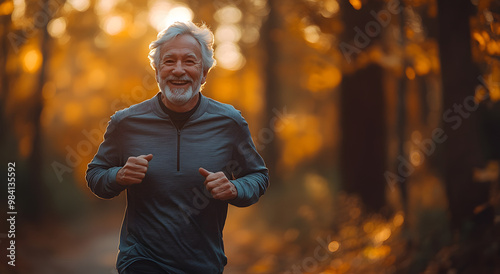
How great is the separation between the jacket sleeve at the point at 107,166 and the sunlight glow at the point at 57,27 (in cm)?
1159

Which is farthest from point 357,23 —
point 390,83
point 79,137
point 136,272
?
point 79,137

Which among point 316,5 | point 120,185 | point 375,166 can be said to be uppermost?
point 316,5

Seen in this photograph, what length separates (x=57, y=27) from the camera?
14625 millimetres

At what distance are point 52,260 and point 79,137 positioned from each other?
11.6m

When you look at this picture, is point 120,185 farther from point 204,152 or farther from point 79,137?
point 79,137

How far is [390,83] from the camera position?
47.2 feet
